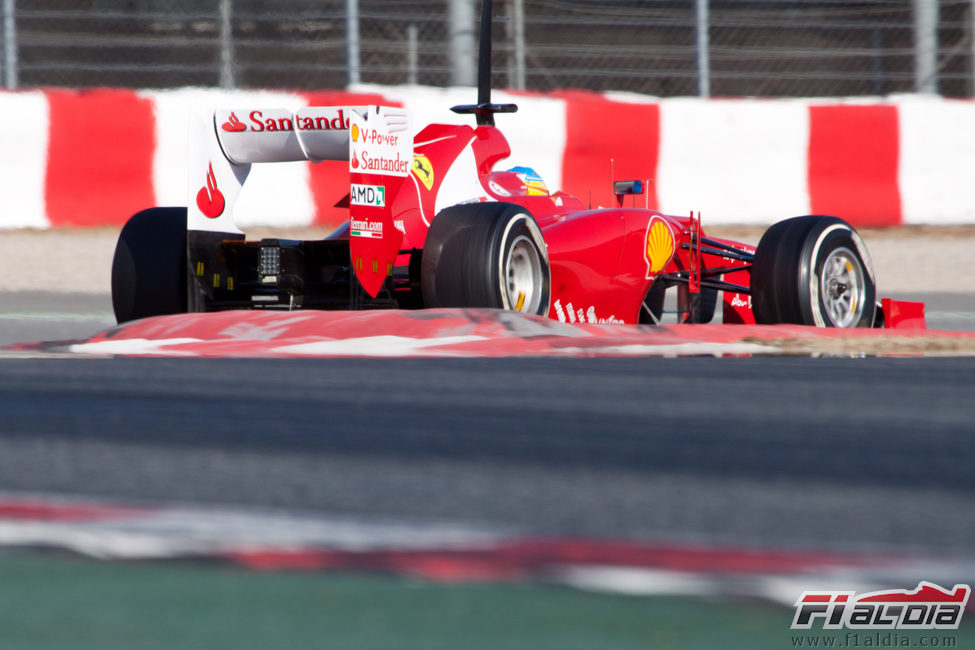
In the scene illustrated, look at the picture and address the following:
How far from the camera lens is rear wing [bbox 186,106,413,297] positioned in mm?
5785

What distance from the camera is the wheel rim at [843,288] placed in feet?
20.7

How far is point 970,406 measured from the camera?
3662 mm

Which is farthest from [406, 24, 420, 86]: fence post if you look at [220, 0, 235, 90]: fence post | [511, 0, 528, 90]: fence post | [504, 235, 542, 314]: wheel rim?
[504, 235, 542, 314]: wheel rim

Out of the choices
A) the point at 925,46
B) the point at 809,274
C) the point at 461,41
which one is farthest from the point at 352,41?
the point at 809,274

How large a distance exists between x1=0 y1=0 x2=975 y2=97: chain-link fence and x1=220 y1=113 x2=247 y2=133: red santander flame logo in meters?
4.48

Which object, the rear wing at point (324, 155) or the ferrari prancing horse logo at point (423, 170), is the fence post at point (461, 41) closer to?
the ferrari prancing horse logo at point (423, 170)

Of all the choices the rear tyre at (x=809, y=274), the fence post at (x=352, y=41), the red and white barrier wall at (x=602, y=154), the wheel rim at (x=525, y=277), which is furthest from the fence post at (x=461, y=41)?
the wheel rim at (x=525, y=277)

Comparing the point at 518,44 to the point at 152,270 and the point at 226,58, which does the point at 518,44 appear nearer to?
the point at 226,58

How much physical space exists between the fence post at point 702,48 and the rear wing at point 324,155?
608cm

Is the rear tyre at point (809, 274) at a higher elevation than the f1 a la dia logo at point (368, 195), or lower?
lower

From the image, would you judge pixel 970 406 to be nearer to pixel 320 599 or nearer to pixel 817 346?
pixel 817 346

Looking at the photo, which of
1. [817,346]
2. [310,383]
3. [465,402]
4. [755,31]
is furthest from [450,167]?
[755,31]

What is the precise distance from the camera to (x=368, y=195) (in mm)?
5809

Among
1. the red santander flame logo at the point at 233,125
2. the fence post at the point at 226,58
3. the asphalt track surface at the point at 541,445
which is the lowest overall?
the asphalt track surface at the point at 541,445
